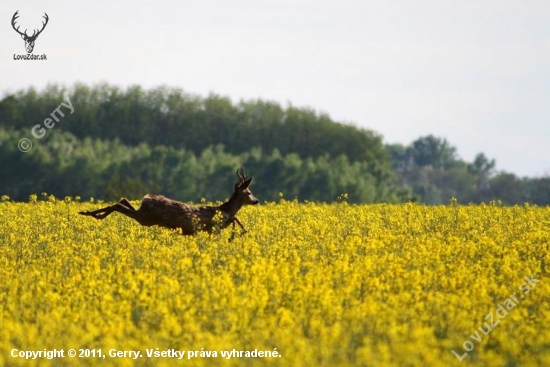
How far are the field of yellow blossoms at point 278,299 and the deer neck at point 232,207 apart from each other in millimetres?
615

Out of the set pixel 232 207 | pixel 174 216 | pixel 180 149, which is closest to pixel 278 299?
pixel 174 216

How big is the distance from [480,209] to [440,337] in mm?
15137

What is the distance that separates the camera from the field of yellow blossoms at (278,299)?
10.7 meters

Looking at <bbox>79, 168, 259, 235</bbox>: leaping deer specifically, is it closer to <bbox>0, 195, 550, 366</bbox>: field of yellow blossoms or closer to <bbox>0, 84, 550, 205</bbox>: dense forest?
<bbox>0, 195, 550, 366</bbox>: field of yellow blossoms

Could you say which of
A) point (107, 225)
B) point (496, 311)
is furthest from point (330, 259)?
point (107, 225)

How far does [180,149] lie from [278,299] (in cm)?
6874

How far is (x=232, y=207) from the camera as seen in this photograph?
20.8 m

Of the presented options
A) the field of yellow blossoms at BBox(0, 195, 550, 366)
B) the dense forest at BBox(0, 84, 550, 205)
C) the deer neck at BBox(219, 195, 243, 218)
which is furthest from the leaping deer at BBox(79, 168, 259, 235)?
the dense forest at BBox(0, 84, 550, 205)

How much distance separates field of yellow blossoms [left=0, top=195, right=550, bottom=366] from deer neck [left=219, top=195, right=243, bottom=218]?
61 centimetres

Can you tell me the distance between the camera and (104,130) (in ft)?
268

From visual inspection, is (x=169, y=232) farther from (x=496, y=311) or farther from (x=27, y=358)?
(x=27, y=358)

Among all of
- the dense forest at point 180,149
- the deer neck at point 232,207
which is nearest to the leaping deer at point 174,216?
the deer neck at point 232,207

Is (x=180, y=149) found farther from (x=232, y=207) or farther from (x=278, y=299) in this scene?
(x=278, y=299)

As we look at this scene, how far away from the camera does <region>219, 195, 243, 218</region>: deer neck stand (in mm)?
20688
